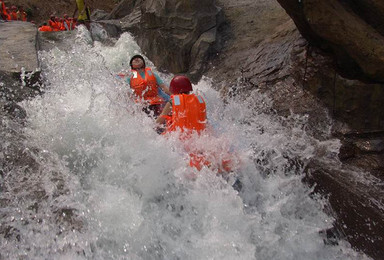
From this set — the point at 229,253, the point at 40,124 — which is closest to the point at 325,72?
the point at 229,253

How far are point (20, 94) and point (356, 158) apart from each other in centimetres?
473

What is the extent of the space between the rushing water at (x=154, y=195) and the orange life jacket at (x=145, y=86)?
743mm

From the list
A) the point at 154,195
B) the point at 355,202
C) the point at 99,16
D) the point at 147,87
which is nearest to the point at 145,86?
the point at 147,87

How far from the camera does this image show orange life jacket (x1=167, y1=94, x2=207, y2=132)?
388 cm

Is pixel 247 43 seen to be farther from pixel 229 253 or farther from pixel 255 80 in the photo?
pixel 229 253

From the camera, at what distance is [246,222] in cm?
326

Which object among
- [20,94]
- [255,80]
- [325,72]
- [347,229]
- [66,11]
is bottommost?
[66,11]

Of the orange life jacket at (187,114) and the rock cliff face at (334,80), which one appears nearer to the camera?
the rock cliff face at (334,80)

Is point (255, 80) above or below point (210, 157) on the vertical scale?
below

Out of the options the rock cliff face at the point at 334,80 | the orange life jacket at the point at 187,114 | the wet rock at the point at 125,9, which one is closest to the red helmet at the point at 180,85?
the orange life jacket at the point at 187,114

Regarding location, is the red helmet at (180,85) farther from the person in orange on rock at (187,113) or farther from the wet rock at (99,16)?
the wet rock at (99,16)

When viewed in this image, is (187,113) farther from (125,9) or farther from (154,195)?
(125,9)

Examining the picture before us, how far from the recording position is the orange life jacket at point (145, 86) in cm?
569

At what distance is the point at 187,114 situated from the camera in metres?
3.90
